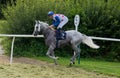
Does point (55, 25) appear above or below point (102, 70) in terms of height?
above

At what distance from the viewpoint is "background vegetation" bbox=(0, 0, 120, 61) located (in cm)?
1808

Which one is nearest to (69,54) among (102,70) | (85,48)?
(85,48)

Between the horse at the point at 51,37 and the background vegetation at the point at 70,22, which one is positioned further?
the background vegetation at the point at 70,22

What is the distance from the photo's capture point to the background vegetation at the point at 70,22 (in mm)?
18078

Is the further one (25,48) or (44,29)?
(25,48)

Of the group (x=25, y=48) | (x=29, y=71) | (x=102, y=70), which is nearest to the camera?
(x=29, y=71)

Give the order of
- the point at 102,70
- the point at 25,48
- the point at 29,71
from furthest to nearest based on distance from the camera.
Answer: the point at 25,48 < the point at 102,70 < the point at 29,71

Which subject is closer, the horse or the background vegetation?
the horse

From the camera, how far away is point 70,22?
60.6 ft

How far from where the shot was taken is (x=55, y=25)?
569 inches

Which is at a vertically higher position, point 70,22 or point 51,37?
point 70,22

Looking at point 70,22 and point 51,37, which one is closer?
point 51,37

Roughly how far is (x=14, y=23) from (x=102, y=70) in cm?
609

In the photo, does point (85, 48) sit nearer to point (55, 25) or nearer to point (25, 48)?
point (25, 48)
